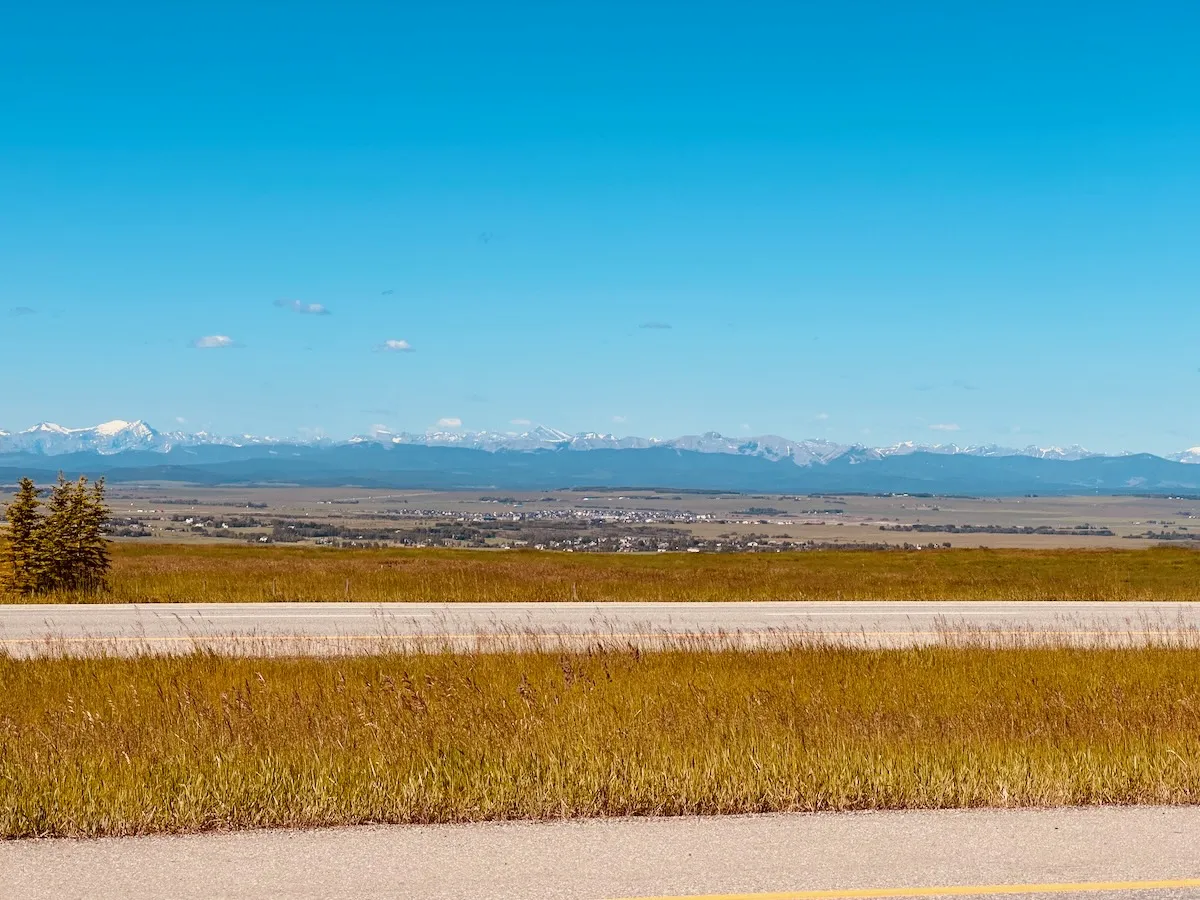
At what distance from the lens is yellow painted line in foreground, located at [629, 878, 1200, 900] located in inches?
248

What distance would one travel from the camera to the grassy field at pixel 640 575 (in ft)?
91.7

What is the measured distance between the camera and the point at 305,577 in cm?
3083

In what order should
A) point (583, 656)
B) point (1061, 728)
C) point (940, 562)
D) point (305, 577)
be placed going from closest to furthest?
1. point (1061, 728)
2. point (583, 656)
3. point (305, 577)
4. point (940, 562)

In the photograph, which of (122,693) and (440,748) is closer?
(440,748)

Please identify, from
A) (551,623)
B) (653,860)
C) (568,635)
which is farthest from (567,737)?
(551,623)

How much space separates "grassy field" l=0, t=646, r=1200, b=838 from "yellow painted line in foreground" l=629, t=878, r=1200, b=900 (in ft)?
5.55

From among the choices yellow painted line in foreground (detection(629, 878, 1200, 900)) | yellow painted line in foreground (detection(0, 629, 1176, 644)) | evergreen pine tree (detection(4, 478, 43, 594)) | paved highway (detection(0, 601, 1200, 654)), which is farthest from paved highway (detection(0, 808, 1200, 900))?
evergreen pine tree (detection(4, 478, 43, 594))

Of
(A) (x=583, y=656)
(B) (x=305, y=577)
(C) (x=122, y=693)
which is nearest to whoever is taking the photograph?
(C) (x=122, y=693)

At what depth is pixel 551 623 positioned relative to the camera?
69.5 feet

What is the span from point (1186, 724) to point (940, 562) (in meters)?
33.3

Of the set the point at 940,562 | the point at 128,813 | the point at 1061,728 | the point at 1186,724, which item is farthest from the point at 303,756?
the point at 940,562

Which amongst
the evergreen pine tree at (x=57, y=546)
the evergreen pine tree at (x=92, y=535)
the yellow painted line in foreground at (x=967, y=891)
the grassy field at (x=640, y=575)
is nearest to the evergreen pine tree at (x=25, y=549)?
the evergreen pine tree at (x=57, y=546)

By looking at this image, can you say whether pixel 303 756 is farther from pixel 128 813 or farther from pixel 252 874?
pixel 252 874

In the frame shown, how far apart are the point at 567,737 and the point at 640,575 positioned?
24420 millimetres
